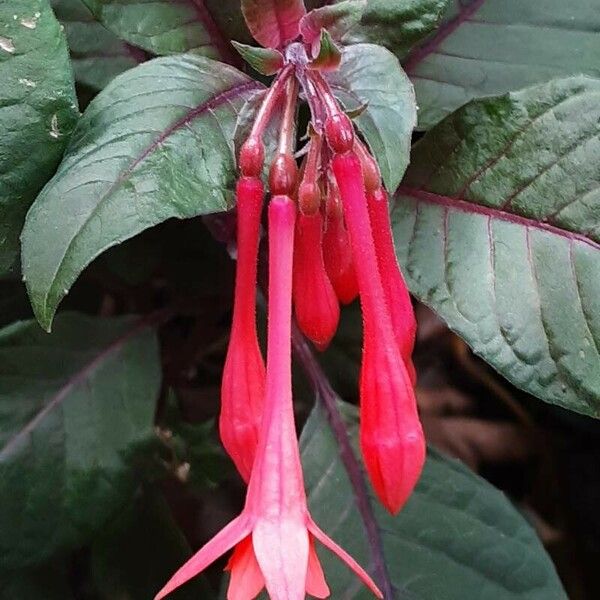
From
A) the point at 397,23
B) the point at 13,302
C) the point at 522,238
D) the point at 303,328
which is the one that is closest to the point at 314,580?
the point at 303,328

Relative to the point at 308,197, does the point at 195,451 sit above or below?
below

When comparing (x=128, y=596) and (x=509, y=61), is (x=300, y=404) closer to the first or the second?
(x=128, y=596)

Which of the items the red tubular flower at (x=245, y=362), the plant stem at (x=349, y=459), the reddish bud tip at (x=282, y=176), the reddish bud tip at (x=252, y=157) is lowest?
the plant stem at (x=349, y=459)

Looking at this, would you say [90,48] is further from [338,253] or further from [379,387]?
[379,387]

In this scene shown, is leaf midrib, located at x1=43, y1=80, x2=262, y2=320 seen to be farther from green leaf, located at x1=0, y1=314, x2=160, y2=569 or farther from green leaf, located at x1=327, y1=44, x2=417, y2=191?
green leaf, located at x1=0, y1=314, x2=160, y2=569

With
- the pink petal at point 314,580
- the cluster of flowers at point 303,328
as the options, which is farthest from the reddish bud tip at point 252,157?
the pink petal at point 314,580

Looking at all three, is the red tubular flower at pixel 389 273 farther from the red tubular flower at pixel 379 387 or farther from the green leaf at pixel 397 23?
the green leaf at pixel 397 23
